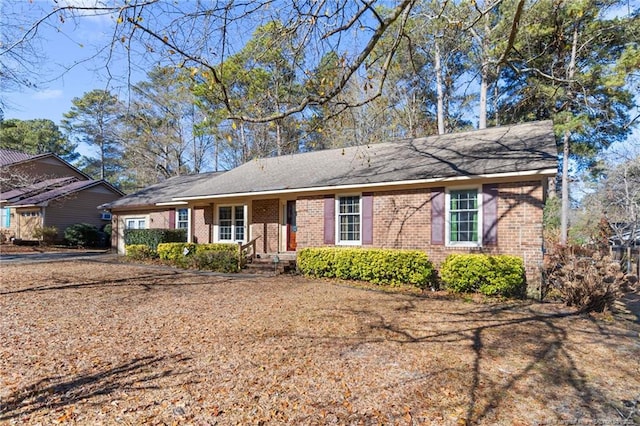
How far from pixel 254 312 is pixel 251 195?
24.9 ft

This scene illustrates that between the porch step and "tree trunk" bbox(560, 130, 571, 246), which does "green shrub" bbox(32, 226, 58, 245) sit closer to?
the porch step

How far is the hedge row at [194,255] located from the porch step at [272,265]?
1.81 ft

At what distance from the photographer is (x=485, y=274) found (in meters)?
8.66

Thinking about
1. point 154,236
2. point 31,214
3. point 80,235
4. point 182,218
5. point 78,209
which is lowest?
point 80,235

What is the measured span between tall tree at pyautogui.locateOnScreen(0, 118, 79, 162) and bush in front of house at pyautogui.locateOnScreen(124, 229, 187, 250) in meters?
27.6

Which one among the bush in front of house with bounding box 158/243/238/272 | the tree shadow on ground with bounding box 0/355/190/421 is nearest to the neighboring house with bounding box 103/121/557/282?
the bush in front of house with bounding box 158/243/238/272

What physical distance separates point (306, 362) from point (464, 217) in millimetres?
7348

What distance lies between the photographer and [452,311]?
7.32 metres

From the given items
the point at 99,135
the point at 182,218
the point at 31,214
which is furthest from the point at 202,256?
the point at 99,135

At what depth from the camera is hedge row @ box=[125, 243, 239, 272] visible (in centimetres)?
1287

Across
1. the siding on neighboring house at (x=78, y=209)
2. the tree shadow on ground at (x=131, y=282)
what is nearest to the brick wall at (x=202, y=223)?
the tree shadow on ground at (x=131, y=282)

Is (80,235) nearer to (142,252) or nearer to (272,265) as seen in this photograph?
(142,252)

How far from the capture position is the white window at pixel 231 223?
15.4 meters

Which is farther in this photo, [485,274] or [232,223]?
[232,223]
